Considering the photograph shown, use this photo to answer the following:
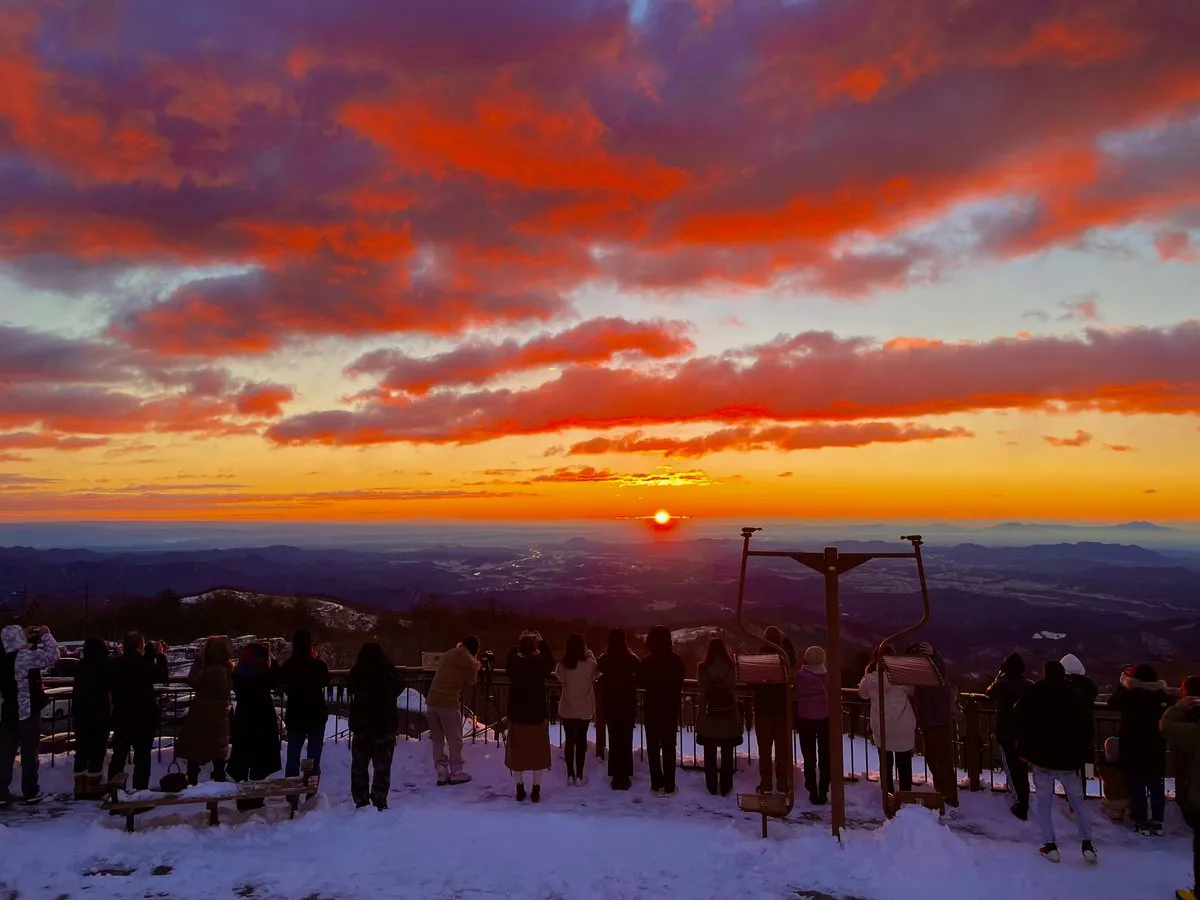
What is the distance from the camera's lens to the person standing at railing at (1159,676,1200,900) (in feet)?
22.6

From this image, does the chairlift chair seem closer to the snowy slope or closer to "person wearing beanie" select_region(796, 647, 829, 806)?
"person wearing beanie" select_region(796, 647, 829, 806)

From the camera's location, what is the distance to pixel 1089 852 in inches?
307

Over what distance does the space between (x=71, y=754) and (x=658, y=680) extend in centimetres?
796

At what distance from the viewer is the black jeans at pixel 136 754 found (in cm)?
940

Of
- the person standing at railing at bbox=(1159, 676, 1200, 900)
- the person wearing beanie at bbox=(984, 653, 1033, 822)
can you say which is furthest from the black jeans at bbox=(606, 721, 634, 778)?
the person standing at railing at bbox=(1159, 676, 1200, 900)

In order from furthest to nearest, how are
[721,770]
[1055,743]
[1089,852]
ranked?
[721,770] → [1055,743] → [1089,852]

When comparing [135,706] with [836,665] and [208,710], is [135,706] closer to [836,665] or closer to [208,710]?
[208,710]

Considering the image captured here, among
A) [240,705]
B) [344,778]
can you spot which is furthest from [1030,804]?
[240,705]

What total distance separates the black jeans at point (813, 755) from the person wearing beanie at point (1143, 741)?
3.22 metres

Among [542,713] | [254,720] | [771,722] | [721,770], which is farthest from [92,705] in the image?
[771,722]

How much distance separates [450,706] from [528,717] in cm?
119

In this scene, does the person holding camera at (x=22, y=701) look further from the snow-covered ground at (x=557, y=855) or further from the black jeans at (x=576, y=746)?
the black jeans at (x=576, y=746)

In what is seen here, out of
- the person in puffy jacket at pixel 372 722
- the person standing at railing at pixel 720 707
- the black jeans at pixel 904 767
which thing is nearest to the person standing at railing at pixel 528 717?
the person in puffy jacket at pixel 372 722

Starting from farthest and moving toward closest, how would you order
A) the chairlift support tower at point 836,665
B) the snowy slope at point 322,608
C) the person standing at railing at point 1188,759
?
the snowy slope at point 322,608, the chairlift support tower at point 836,665, the person standing at railing at point 1188,759
